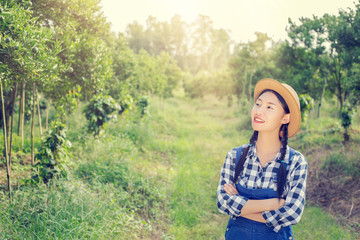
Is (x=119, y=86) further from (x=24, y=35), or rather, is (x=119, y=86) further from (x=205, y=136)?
(x=24, y=35)

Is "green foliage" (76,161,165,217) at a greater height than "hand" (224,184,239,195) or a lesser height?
lesser

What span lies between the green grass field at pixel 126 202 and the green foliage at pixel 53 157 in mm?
281

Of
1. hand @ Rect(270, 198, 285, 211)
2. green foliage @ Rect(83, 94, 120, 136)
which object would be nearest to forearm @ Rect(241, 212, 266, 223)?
hand @ Rect(270, 198, 285, 211)

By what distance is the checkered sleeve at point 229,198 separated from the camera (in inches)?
83.7

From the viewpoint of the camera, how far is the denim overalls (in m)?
2.15

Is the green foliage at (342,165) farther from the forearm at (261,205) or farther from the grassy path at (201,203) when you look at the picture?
the forearm at (261,205)

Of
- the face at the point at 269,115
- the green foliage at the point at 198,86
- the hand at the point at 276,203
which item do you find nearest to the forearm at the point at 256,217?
the hand at the point at 276,203

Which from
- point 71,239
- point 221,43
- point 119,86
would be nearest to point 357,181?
point 71,239

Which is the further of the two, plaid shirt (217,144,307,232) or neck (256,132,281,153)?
→ neck (256,132,281,153)

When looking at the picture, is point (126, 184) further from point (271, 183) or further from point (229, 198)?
point (271, 183)

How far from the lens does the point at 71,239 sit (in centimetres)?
347

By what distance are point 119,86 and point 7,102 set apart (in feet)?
21.5

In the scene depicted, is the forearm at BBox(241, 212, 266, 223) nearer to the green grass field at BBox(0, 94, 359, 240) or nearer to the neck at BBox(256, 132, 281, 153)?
the neck at BBox(256, 132, 281, 153)

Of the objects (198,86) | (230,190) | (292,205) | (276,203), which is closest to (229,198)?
(230,190)
